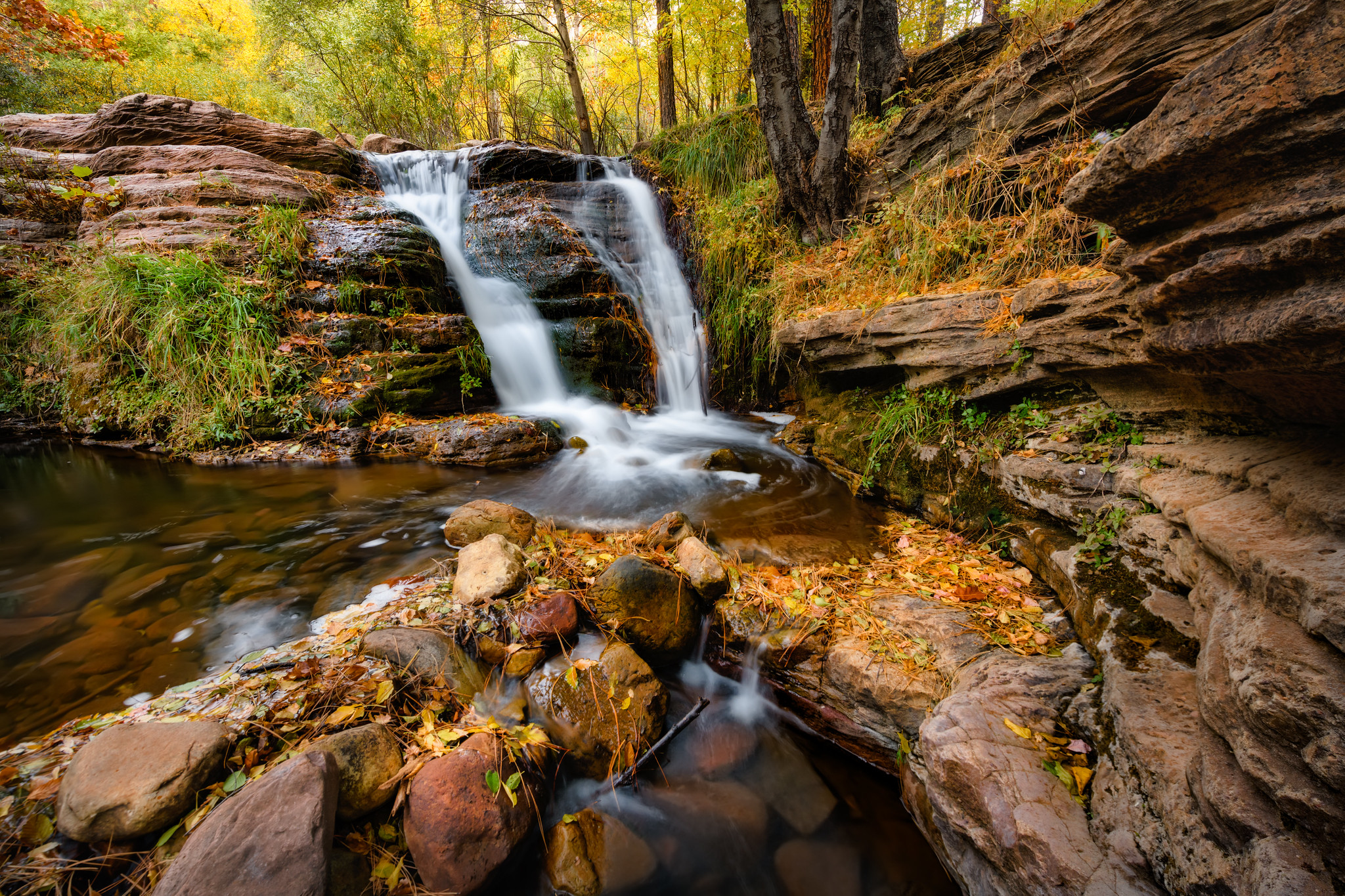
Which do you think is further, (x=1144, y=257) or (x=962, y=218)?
(x=962, y=218)

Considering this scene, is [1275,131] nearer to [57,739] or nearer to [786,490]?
[786,490]

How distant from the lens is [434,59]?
1220cm

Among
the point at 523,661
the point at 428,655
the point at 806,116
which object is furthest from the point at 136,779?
the point at 806,116

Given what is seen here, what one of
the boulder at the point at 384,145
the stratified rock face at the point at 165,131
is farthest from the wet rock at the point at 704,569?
the boulder at the point at 384,145

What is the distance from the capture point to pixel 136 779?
153cm

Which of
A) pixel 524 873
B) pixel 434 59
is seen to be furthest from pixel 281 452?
pixel 434 59

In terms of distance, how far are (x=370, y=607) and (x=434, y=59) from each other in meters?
14.9

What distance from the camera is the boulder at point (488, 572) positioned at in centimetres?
260

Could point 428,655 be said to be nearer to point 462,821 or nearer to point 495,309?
point 462,821

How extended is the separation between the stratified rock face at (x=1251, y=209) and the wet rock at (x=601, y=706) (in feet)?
8.23

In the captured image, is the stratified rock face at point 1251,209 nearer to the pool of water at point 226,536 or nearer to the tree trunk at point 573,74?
the pool of water at point 226,536

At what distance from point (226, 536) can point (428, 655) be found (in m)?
2.67

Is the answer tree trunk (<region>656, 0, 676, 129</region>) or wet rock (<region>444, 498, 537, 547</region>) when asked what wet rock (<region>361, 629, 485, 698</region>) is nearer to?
wet rock (<region>444, 498, 537, 547</region>)

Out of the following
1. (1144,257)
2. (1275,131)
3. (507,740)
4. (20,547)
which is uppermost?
(1275,131)
